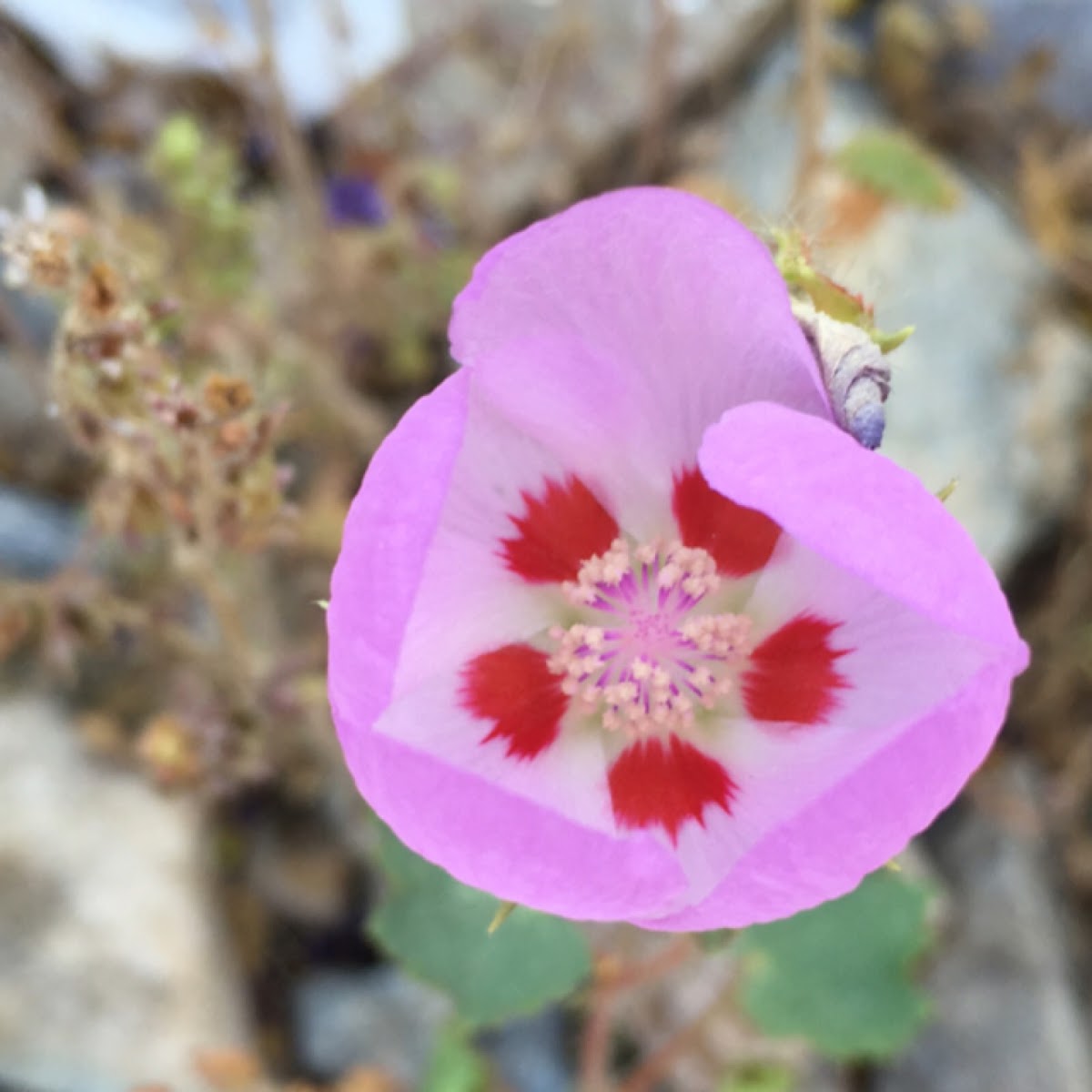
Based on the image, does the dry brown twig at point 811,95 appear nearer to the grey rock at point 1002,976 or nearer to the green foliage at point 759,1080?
the grey rock at point 1002,976

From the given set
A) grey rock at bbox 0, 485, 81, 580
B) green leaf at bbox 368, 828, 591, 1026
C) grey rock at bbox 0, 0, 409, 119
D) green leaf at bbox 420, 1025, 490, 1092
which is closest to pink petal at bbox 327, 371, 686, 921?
green leaf at bbox 368, 828, 591, 1026

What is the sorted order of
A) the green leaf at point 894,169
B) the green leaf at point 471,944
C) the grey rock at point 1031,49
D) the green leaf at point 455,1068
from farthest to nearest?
the grey rock at point 1031,49, the green leaf at point 894,169, the green leaf at point 455,1068, the green leaf at point 471,944

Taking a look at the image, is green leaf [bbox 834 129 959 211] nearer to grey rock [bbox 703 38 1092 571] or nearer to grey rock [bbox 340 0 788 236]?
grey rock [bbox 703 38 1092 571]

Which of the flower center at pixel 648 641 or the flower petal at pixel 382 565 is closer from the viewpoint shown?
the flower petal at pixel 382 565

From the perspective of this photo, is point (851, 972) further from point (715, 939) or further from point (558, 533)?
point (558, 533)

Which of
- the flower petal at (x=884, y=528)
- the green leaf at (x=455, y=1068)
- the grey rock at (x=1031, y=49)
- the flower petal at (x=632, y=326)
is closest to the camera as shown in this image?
the flower petal at (x=884, y=528)

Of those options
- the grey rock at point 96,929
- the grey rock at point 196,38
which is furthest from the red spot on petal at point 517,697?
the grey rock at point 196,38

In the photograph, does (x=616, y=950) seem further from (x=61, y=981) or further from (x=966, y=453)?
(x=966, y=453)
